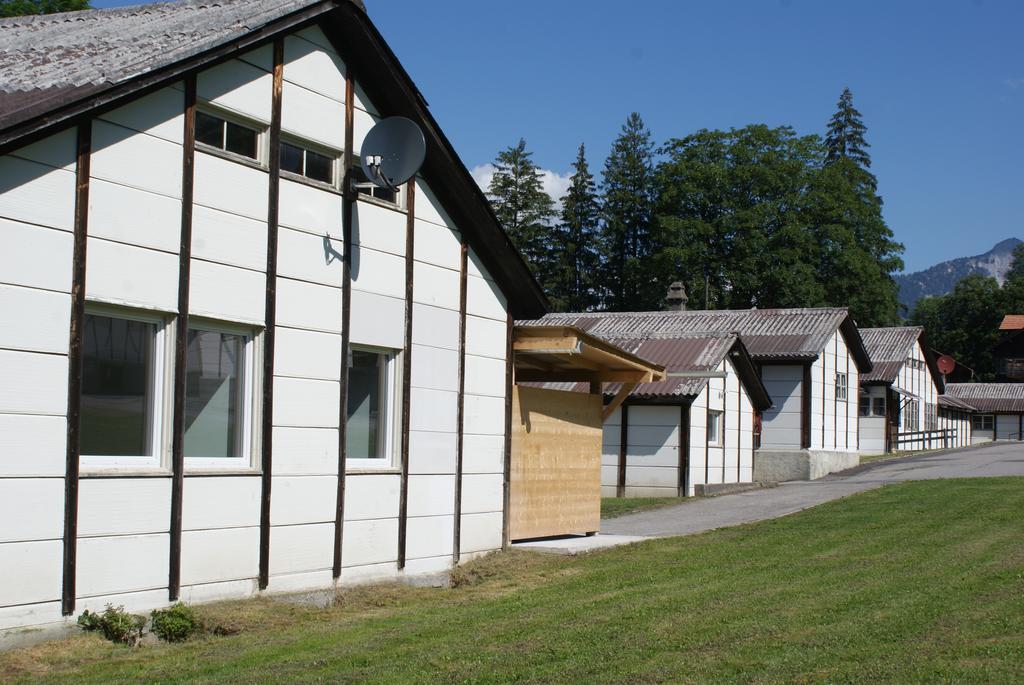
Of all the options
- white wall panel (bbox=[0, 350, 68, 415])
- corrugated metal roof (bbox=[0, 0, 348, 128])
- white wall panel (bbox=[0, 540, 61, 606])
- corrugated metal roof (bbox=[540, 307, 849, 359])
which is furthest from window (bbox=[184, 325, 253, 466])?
corrugated metal roof (bbox=[540, 307, 849, 359])

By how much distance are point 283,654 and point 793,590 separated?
16.4 feet

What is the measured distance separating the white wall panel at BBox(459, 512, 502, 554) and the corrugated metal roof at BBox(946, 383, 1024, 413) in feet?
212

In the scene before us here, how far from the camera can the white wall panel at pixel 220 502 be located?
31.9 ft

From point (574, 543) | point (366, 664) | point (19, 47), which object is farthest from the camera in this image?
point (574, 543)

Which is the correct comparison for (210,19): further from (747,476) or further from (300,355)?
(747,476)

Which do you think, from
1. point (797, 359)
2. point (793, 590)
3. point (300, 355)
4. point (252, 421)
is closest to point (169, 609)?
point (252, 421)

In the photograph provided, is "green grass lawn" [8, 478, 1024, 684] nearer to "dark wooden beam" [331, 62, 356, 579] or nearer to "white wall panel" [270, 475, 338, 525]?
"dark wooden beam" [331, 62, 356, 579]

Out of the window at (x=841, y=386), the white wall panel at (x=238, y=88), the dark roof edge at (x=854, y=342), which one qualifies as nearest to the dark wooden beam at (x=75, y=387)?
the white wall panel at (x=238, y=88)

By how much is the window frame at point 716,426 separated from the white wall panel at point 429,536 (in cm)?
1673

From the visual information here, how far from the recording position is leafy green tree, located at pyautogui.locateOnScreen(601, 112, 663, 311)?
7112 cm

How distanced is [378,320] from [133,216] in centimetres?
333

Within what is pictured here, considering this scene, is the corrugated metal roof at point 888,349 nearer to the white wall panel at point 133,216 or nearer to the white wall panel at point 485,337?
the white wall panel at point 485,337

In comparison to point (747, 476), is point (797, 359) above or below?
above

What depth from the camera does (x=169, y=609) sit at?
9.41m
